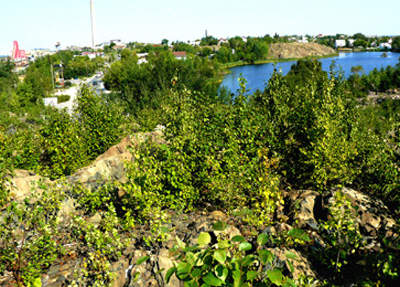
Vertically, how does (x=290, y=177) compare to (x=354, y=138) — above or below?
below

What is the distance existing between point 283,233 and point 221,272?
3.08m

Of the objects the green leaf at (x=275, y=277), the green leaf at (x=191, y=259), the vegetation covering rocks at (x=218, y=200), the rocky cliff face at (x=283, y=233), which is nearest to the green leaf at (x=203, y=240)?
the green leaf at (x=191, y=259)

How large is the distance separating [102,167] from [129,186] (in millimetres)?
2893

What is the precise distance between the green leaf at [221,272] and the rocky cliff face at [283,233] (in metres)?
1.59

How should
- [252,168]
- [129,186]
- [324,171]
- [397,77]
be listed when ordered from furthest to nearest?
1. [397,77]
2. [324,171]
3. [252,168]
4. [129,186]

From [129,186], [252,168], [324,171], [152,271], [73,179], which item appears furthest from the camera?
[73,179]

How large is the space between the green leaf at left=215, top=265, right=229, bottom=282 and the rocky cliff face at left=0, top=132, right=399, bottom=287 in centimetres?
159

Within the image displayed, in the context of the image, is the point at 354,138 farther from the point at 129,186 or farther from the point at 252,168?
the point at 129,186

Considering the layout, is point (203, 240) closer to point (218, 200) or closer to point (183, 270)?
point (183, 270)

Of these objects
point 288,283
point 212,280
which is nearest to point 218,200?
point 288,283

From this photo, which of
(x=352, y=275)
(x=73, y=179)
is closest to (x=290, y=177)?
(x=352, y=275)

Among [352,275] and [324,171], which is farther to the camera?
[324,171]

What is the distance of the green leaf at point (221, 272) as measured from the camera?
1910 millimetres

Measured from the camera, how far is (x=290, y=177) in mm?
7703
